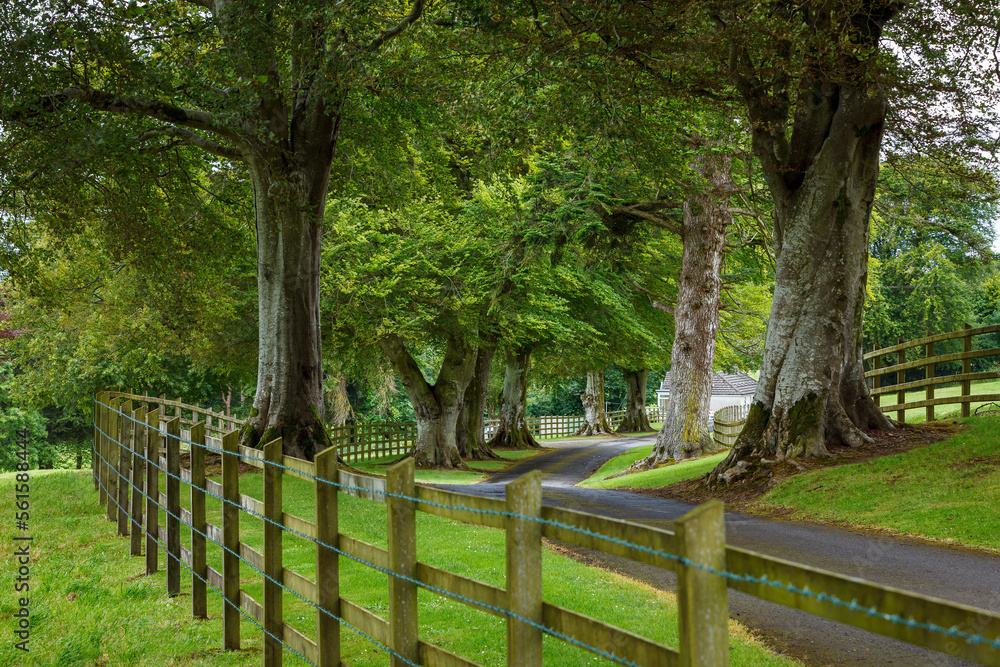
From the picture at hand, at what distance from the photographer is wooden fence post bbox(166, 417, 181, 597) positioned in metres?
7.79

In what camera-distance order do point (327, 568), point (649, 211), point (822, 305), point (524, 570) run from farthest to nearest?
point (649, 211) → point (822, 305) → point (327, 568) → point (524, 570)

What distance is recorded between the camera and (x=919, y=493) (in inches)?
438

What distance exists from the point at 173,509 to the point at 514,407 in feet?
102

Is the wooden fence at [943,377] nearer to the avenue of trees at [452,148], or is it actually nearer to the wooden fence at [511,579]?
the avenue of trees at [452,148]

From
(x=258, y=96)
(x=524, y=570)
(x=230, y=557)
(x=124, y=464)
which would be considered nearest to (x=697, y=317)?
(x=258, y=96)

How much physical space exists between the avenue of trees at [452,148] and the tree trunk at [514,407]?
1245cm

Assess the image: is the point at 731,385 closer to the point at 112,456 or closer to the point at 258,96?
the point at 258,96

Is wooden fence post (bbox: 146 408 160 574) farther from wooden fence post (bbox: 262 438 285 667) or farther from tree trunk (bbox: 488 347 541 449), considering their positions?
tree trunk (bbox: 488 347 541 449)

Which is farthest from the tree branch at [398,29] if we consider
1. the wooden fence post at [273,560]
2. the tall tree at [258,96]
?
the wooden fence post at [273,560]

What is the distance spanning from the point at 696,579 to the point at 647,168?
47.1ft

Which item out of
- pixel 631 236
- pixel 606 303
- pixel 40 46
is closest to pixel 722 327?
pixel 606 303

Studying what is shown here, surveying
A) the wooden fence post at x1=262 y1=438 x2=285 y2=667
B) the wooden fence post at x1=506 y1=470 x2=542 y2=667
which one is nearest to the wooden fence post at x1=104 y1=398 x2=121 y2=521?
the wooden fence post at x1=262 y1=438 x2=285 y2=667

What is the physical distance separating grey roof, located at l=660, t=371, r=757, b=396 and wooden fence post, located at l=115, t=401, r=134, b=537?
2410 inches

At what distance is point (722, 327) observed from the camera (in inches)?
1364
